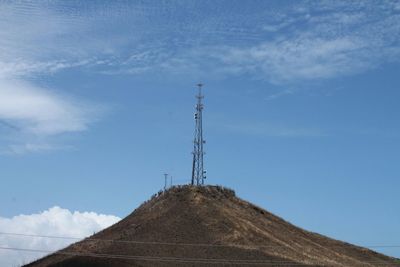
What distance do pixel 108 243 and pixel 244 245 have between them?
18.6m

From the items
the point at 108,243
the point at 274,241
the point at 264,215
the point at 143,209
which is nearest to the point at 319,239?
the point at 264,215

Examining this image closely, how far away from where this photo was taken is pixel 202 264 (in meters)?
78.2

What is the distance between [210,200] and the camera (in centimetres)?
9675

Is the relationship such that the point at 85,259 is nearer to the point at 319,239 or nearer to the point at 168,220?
the point at 168,220

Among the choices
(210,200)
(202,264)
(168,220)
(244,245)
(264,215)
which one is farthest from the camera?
(264,215)

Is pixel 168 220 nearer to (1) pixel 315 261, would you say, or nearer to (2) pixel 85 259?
(2) pixel 85 259

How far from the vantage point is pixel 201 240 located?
84.4 metres

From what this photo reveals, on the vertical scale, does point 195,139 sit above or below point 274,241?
above

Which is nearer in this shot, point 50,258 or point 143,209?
point 50,258

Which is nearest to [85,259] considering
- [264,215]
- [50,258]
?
[50,258]

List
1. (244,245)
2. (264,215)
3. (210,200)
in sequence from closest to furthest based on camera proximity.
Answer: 1. (244,245)
2. (210,200)
3. (264,215)

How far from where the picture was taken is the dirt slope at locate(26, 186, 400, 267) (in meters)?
80.4

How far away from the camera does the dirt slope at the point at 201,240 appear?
80375 mm

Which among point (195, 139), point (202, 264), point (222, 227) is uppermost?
point (195, 139)
